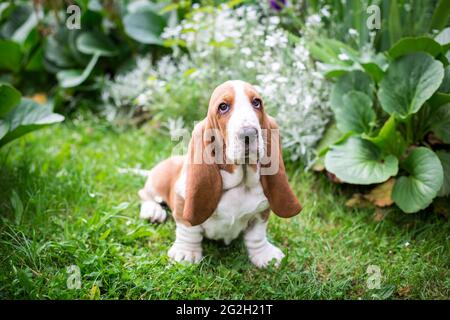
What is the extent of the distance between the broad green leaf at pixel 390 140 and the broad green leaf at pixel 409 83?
0.10 m

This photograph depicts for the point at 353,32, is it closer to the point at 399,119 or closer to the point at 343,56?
the point at 343,56

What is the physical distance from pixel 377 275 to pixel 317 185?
0.95m

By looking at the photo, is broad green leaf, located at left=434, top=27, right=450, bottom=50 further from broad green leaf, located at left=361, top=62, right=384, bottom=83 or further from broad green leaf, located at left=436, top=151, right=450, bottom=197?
broad green leaf, located at left=436, top=151, right=450, bottom=197

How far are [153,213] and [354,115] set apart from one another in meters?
1.34

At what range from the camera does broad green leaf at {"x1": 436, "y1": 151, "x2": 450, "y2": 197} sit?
2.69 m

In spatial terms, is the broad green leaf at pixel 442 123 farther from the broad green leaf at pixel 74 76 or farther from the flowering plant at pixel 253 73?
the broad green leaf at pixel 74 76

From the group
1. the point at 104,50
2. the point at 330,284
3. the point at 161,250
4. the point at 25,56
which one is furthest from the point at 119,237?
the point at 25,56

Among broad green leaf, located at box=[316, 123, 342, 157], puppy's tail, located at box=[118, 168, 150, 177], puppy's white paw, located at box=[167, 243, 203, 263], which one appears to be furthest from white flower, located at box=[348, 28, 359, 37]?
puppy's white paw, located at box=[167, 243, 203, 263]

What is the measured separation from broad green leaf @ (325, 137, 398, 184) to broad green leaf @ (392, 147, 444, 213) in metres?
0.12

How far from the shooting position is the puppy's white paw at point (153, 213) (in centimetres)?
274

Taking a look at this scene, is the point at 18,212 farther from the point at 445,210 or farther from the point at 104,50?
the point at 445,210

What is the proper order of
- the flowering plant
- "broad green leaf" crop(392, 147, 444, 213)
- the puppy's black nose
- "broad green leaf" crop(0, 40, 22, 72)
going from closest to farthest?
the puppy's black nose < "broad green leaf" crop(392, 147, 444, 213) < the flowering plant < "broad green leaf" crop(0, 40, 22, 72)

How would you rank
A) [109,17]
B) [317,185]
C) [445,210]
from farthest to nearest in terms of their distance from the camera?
1. [109,17]
2. [317,185]
3. [445,210]

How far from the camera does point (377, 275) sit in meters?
2.35
